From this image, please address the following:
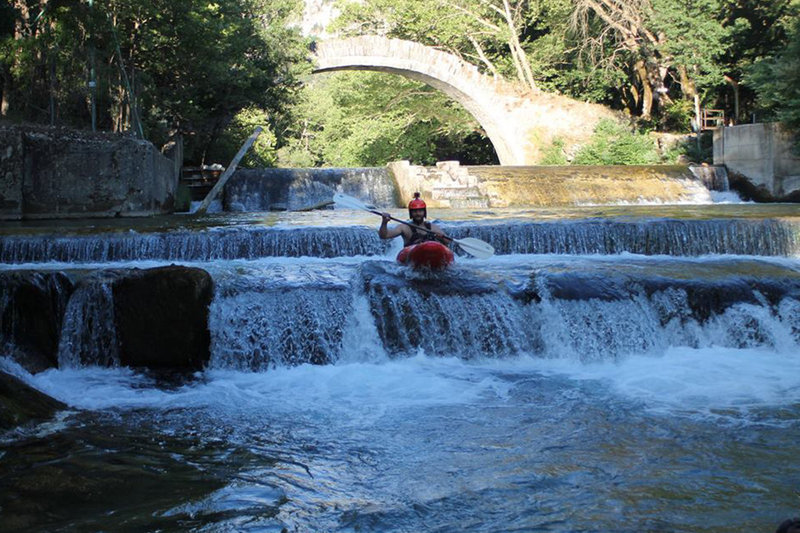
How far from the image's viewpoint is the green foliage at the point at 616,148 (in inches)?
899

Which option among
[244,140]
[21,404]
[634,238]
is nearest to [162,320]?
[21,404]

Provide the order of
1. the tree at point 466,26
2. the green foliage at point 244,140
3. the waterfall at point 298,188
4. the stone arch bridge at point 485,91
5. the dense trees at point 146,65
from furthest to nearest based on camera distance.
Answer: the tree at point 466,26 → the stone arch bridge at point 485,91 → the green foliage at point 244,140 → the waterfall at point 298,188 → the dense trees at point 146,65

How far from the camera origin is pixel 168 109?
19.0 metres

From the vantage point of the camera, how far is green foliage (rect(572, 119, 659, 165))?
22.8 metres

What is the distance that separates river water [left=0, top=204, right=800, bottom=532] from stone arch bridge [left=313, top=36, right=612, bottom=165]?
570 inches

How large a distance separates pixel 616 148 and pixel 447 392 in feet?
58.6

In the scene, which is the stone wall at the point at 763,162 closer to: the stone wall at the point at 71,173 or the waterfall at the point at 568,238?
the waterfall at the point at 568,238

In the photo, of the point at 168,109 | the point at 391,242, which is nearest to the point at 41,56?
the point at 168,109

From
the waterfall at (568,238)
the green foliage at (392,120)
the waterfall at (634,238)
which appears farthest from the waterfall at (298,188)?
the green foliage at (392,120)

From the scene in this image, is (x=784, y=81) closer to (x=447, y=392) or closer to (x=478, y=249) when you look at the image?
(x=478, y=249)

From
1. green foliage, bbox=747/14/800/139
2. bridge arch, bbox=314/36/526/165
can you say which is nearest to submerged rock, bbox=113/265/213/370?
green foliage, bbox=747/14/800/139

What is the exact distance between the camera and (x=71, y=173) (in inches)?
545

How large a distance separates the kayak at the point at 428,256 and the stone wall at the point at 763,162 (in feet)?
38.8

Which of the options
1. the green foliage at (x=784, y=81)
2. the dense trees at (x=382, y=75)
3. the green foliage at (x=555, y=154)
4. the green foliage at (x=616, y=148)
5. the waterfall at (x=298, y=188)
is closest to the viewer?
the dense trees at (x=382, y=75)
